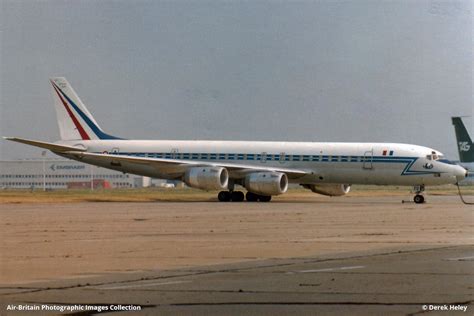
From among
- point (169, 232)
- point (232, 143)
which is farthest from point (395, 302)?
point (232, 143)

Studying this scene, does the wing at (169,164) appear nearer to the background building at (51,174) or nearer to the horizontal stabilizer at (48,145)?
the horizontal stabilizer at (48,145)

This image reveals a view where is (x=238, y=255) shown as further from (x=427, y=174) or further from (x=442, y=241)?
(x=427, y=174)

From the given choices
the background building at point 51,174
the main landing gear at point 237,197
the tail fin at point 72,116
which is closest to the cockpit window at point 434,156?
the main landing gear at point 237,197

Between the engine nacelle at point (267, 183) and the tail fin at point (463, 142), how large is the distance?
841 centimetres

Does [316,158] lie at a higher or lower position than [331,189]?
higher

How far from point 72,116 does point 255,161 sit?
11.1 metres

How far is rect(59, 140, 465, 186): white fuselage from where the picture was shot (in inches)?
2019

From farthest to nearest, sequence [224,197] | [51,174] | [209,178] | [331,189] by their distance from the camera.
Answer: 1. [51,174]
2. [331,189]
3. [224,197]
4. [209,178]

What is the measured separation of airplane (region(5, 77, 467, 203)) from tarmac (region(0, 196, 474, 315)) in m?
22.7

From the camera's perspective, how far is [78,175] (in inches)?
5344

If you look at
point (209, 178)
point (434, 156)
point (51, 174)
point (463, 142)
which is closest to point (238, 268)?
point (463, 142)

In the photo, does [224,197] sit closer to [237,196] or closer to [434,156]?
[237,196]

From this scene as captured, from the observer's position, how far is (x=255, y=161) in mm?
54250

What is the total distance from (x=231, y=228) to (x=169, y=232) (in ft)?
7.22
